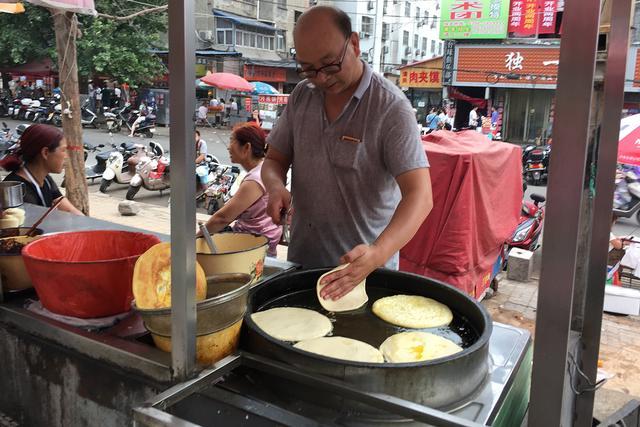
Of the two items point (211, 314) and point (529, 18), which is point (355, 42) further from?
point (529, 18)

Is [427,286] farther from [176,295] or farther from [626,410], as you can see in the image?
[176,295]

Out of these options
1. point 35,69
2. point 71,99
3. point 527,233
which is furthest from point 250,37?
point 527,233

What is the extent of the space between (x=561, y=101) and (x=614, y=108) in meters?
0.87

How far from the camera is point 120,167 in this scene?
10.4 metres

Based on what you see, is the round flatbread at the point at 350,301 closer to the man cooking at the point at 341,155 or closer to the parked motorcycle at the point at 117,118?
the man cooking at the point at 341,155

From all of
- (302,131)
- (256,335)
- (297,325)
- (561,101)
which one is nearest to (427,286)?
(297,325)

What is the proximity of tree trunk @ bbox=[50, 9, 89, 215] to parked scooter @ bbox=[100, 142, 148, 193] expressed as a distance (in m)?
4.60

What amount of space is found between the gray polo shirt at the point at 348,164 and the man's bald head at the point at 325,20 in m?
0.22

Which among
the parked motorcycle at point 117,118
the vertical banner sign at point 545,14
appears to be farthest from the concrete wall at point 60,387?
the parked motorcycle at point 117,118

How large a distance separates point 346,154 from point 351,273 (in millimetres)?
588

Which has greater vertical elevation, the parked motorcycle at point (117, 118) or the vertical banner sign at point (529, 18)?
the vertical banner sign at point (529, 18)

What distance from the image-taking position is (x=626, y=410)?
5.35 ft

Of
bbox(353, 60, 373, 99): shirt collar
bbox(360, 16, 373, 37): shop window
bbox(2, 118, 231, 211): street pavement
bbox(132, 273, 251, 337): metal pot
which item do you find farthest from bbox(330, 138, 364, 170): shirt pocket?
bbox(360, 16, 373, 37): shop window

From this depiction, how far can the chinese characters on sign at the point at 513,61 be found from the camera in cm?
1880
